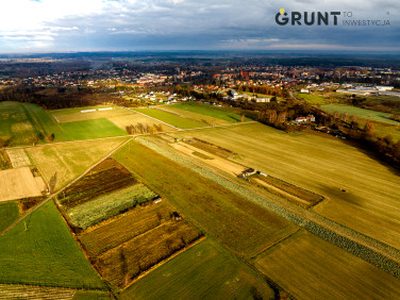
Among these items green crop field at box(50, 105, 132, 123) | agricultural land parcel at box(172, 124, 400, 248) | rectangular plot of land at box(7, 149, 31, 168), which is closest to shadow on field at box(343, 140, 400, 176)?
agricultural land parcel at box(172, 124, 400, 248)

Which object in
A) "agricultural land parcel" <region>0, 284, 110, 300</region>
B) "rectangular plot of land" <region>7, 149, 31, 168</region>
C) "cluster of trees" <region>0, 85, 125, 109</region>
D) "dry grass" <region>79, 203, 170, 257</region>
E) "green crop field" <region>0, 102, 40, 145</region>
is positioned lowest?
"agricultural land parcel" <region>0, 284, 110, 300</region>

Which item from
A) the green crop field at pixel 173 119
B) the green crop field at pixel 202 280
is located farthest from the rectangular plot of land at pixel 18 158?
the green crop field at pixel 173 119

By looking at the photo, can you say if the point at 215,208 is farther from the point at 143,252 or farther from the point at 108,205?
the point at 108,205

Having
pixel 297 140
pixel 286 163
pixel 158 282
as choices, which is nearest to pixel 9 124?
pixel 158 282

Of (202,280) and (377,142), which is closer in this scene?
(202,280)

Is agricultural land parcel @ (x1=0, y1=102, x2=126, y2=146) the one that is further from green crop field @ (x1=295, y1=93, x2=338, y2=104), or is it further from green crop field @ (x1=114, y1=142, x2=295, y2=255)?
green crop field @ (x1=295, y1=93, x2=338, y2=104)

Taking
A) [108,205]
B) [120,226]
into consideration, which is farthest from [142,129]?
[120,226]
